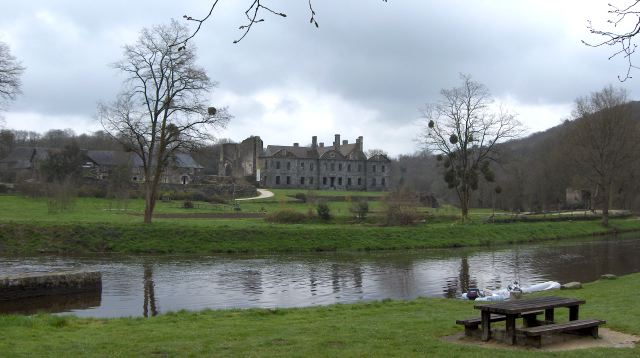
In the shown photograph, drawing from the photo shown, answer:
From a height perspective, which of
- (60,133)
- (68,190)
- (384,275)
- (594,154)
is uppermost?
(60,133)

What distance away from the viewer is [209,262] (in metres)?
29.8

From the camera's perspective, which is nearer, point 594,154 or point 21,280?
point 21,280

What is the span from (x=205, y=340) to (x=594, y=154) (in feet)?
191

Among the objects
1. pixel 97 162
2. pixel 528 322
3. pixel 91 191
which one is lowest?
pixel 528 322

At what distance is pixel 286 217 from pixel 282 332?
36.7 metres

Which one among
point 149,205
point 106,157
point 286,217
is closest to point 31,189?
point 149,205

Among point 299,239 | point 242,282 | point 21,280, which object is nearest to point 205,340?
point 21,280

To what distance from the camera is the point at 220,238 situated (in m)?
35.9

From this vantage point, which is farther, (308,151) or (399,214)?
(308,151)

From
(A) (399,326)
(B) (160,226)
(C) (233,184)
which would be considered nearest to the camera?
(A) (399,326)

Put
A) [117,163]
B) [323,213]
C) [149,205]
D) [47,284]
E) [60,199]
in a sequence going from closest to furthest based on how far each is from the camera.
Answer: [47,284] < [149,205] < [60,199] < [323,213] < [117,163]

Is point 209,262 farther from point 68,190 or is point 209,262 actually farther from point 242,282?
point 68,190

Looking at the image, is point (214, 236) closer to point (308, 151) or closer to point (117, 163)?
point (117, 163)

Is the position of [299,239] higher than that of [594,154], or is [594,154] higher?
[594,154]
